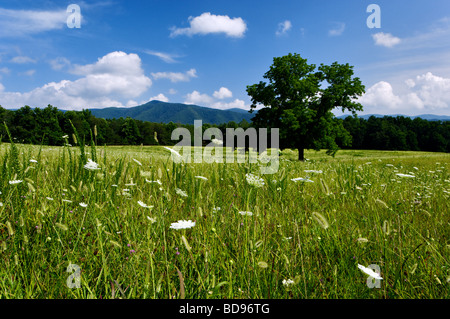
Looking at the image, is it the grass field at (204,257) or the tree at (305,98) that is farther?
the tree at (305,98)

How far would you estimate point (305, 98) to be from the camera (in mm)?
32875

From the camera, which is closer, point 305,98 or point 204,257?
point 204,257

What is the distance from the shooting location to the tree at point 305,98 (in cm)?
3120

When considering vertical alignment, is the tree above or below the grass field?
above

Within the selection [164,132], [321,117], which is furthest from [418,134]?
[164,132]

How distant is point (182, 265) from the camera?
1.68 m

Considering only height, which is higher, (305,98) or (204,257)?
(305,98)

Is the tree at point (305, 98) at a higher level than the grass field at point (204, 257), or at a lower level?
higher

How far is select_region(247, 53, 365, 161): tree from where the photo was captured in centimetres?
3120

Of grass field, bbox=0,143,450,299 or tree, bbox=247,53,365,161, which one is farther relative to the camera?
tree, bbox=247,53,365,161

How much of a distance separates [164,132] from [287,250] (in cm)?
11094
